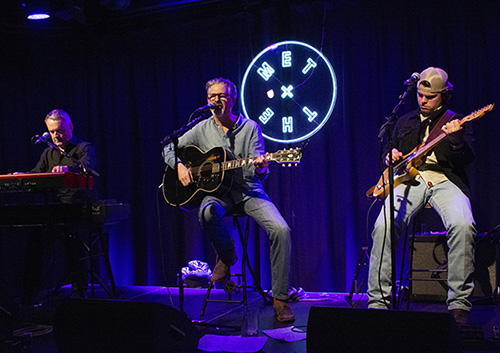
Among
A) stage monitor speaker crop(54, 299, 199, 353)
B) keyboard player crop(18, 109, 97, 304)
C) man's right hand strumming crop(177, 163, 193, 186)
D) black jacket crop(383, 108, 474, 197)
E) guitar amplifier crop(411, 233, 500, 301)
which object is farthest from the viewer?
keyboard player crop(18, 109, 97, 304)

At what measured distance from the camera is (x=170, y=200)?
14.2 feet

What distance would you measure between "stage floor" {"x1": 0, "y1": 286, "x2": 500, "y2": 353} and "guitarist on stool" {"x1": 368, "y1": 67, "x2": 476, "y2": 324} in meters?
0.30

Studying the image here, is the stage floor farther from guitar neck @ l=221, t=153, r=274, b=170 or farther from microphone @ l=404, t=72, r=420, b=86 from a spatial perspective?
microphone @ l=404, t=72, r=420, b=86

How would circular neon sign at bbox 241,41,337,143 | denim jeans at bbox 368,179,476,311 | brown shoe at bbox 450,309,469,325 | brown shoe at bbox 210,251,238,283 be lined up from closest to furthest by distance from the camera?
brown shoe at bbox 450,309,469,325 < denim jeans at bbox 368,179,476,311 < brown shoe at bbox 210,251,238,283 < circular neon sign at bbox 241,41,337,143

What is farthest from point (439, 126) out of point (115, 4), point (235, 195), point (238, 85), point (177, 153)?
point (115, 4)

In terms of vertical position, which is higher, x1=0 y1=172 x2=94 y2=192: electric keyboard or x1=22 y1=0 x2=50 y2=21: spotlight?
x1=22 y1=0 x2=50 y2=21: spotlight

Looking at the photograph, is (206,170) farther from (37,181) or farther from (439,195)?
(439,195)

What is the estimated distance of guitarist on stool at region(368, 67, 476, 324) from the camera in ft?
11.4

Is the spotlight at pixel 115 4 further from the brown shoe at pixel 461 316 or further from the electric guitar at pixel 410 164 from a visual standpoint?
the brown shoe at pixel 461 316

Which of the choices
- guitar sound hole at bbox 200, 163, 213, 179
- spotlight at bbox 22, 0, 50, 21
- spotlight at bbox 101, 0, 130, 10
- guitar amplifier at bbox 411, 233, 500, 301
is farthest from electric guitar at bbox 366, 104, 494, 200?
spotlight at bbox 22, 0, 50, 21

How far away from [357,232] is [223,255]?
1.75m

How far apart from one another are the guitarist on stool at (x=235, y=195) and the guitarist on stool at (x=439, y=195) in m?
0.70

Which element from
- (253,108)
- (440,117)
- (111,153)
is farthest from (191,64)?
(440,117)

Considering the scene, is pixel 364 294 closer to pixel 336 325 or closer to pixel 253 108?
pixel 253 108
